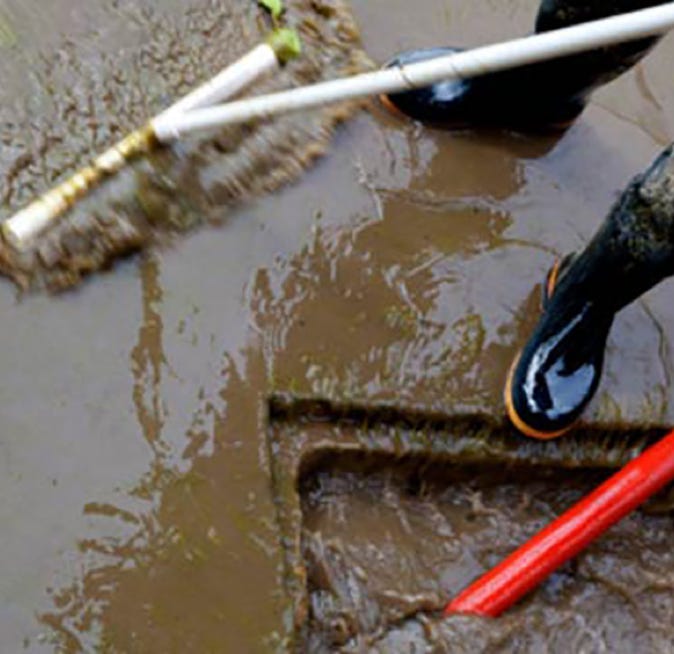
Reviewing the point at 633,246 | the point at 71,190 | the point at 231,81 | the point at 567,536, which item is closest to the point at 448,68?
the point at 633,246

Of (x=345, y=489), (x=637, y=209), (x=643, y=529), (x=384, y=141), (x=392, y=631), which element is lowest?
(x=643, y=529)

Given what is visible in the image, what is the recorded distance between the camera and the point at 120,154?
7.89ft

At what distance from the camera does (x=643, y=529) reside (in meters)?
2.59

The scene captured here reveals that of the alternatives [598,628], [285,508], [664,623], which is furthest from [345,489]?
[664,623]

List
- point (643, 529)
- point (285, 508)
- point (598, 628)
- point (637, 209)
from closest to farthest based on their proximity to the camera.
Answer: point (637, 209) → point (285, 508) → point (598, 628) → point (643, 529)

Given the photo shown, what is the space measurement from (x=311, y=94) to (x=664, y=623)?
4.86 feet

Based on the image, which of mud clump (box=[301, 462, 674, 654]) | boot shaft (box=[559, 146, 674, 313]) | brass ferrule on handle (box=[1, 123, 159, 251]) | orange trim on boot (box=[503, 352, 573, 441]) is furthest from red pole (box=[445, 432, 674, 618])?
brass ferrule on handle (box=[1, 123, 159, 251])

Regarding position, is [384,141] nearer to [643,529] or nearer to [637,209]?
[637,209]

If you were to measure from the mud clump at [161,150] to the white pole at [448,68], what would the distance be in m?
0.16

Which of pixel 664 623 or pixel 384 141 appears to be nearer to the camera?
pixel 664 623

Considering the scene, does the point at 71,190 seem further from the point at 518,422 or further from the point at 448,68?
the point at 518,422

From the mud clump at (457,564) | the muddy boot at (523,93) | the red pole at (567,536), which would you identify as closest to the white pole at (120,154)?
the muddy boot at (523,93)

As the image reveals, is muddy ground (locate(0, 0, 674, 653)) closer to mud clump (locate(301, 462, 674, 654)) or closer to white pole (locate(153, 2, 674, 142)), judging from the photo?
mud clump (locate(301, 462, 674, 654))

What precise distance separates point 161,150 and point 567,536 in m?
1.30
